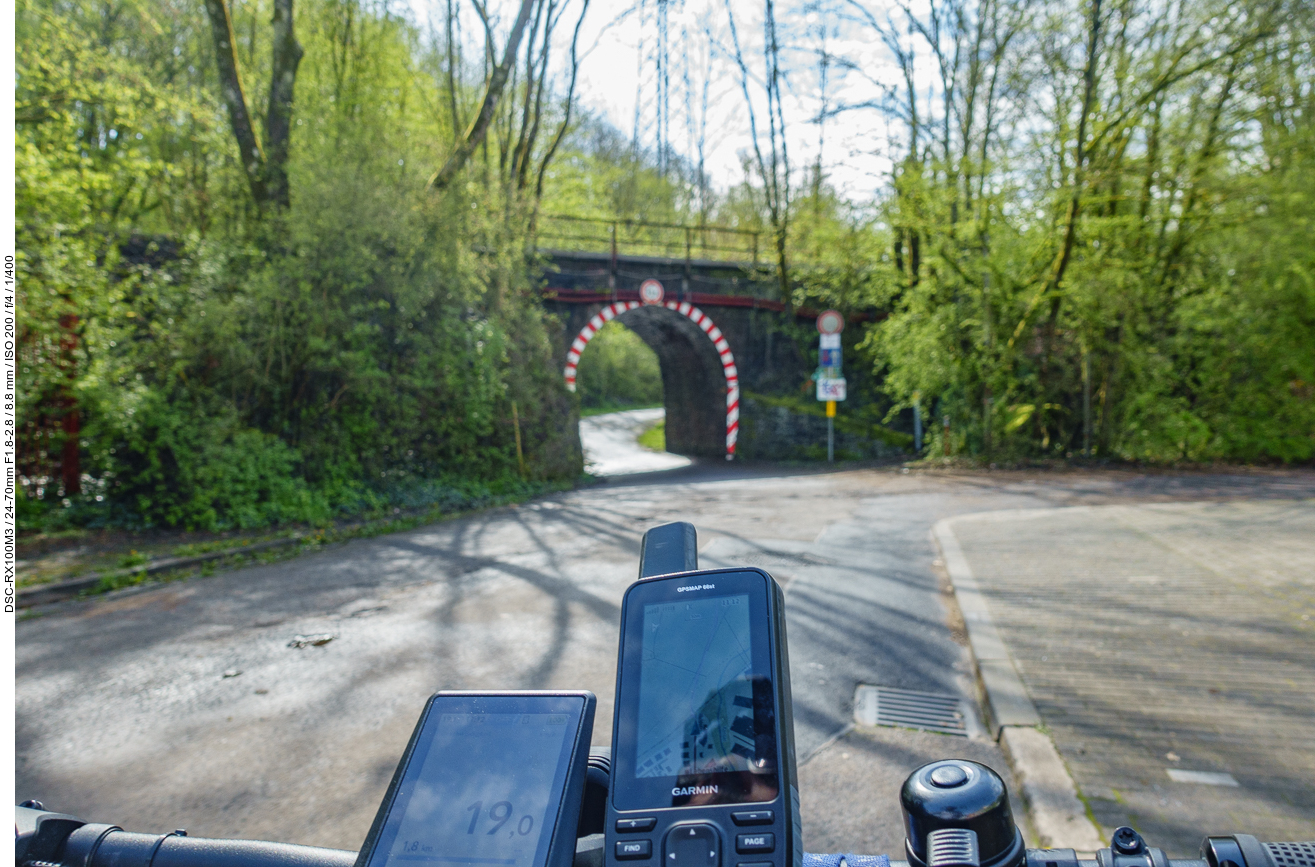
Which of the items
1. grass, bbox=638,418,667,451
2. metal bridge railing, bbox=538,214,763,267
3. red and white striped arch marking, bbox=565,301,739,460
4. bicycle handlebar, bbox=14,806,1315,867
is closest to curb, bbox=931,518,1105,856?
bicycle handlebar, bbox=14,806,1315,867

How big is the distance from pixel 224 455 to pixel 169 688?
229 inches

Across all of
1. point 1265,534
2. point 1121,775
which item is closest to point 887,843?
point 1121,775

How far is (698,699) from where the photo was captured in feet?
3.64

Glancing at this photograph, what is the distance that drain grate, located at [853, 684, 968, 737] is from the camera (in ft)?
13.6

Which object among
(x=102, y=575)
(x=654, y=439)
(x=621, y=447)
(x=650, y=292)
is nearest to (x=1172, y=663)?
(x=102, y=575)

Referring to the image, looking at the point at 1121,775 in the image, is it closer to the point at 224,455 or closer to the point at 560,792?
the point at 560,792

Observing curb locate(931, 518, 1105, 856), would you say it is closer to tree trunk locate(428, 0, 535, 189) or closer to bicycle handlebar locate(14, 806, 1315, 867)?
bicycle handlebar locate(14, 806, 1315, 867)

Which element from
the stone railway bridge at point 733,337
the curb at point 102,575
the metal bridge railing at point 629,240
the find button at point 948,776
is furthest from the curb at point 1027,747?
the stone railway bridge at point 733,337

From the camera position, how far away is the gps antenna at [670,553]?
1262 millimetres

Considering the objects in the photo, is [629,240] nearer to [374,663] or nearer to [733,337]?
[733,337]

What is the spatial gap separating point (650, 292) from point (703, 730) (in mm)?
19957

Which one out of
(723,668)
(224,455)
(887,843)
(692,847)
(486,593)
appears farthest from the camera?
(224,455)

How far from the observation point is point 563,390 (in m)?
16.1

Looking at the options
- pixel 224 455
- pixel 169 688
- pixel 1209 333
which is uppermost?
pixel 1209 333
